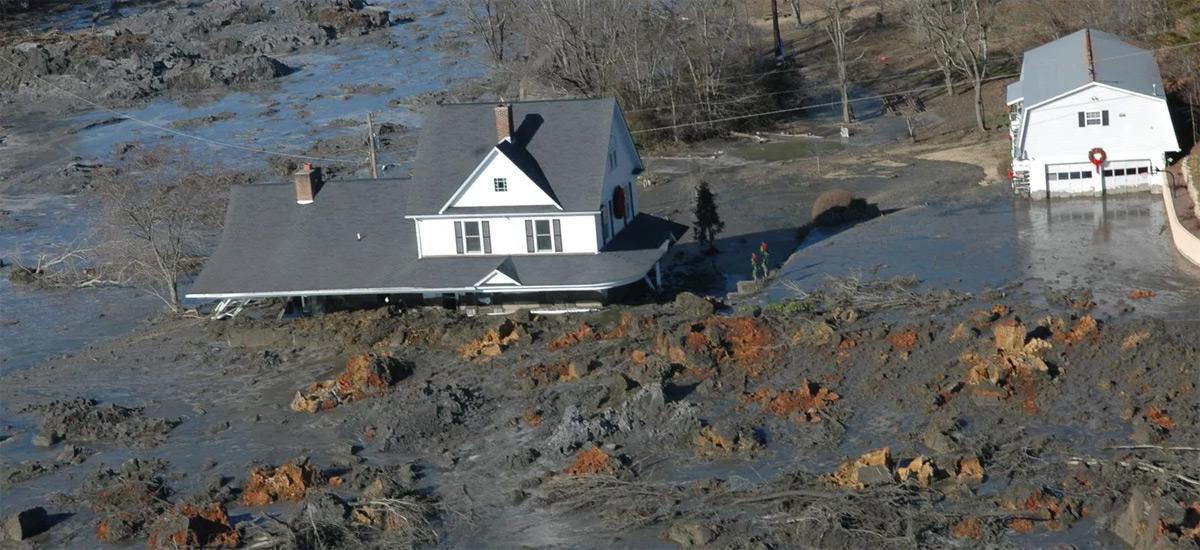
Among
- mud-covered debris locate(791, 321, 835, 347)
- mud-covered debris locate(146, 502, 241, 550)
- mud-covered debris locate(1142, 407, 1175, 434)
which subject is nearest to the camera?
mud-covered debris locate(146, 502, 241, 550)

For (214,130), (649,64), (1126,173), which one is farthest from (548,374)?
(214,130)

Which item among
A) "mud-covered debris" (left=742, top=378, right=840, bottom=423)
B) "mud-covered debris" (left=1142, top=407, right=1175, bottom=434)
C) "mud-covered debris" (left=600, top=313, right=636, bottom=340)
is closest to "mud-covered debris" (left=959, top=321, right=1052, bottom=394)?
"mud-covered debris" (left=1142, top=407, right=1175, bottom=434)

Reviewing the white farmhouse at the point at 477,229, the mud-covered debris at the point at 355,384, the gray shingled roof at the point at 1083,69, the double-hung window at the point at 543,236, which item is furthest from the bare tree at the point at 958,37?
the mud-covered debris at the point at 355,384

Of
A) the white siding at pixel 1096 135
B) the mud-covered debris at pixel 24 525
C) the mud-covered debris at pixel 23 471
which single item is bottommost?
the mud-covered debris at pixel 24 525

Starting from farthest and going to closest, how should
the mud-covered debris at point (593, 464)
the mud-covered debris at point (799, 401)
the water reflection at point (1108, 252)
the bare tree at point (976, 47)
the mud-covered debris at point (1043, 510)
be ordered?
the bare tree at point (976, 47)
the water reflection at point (1108, 252)
the mud-covered debris at point (799, 401)
the mud-covered debris at point (593, 464)
the mud-covered debris at point (1043, 510)

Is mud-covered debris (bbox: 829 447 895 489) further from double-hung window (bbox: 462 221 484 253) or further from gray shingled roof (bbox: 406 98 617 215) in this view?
double-hung window (bbox: 462 221 484 253)

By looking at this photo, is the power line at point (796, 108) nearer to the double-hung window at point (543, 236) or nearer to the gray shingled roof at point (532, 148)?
the gray shingled roof at point (532, 148)
